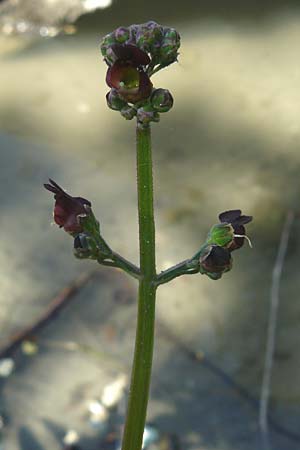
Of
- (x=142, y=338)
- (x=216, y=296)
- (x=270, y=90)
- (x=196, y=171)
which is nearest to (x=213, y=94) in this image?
(x=270, y=90)

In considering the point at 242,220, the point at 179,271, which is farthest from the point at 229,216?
the point at 179,271

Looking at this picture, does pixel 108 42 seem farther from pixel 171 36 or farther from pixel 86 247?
pixel 86 247

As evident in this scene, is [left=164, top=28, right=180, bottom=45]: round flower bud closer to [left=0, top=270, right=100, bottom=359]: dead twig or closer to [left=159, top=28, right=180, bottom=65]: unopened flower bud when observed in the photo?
[left=159, top=28, right=180, bottom=65]: unopened flower bud

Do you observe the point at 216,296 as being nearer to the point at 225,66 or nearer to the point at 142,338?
the point at 225,66

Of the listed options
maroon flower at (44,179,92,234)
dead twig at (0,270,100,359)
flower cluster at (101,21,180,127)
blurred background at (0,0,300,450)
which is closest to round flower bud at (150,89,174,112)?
flower cluster at (101,21,180,127)

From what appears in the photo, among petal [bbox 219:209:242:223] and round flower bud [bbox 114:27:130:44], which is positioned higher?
round flower bud [bbox 114:27:130:44]

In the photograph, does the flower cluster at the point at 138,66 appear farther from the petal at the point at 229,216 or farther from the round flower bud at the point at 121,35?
the petal at the point at 229,216

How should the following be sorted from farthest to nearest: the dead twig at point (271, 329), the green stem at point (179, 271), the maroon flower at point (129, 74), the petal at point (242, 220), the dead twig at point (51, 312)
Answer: the dead twig at point (51, 312)
the dead twig at point (271, 329)
the petal at point (242, 220)
the green stem at point (179, 271)
the maroon flower at point (129, 74)

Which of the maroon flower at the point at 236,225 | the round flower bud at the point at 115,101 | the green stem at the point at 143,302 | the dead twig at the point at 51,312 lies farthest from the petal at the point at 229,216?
the dead twig at the point at 51,312
